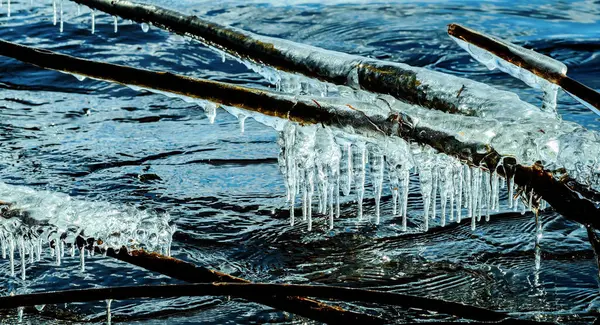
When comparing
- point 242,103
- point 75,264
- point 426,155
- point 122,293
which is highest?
point 242,103

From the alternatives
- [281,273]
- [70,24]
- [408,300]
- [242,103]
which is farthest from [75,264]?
[70,24]

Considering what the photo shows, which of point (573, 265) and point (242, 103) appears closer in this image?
point (242, 103)

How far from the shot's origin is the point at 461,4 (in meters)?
10.6

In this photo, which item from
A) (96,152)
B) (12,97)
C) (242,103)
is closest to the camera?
(242,103)

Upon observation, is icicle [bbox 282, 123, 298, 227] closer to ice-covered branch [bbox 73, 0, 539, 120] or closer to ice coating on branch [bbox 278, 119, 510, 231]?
ice coating on branch [bbox 278, 119, 510, 231]

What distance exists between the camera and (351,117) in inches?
106

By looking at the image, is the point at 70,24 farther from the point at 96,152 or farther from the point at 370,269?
the point at 370,269

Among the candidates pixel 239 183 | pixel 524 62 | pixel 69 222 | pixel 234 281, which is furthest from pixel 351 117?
pixel 239 183

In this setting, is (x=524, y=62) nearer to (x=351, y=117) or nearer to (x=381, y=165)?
(x=381, y=165)

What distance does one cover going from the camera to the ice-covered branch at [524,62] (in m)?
2.96

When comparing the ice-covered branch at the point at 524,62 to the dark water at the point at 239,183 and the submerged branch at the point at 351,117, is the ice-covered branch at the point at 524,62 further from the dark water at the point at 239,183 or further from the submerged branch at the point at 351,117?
the dark water at the point at 239,183

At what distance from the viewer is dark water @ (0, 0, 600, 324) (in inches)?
144

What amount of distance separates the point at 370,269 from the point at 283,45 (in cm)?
109

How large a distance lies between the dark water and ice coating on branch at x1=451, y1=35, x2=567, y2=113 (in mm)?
841
